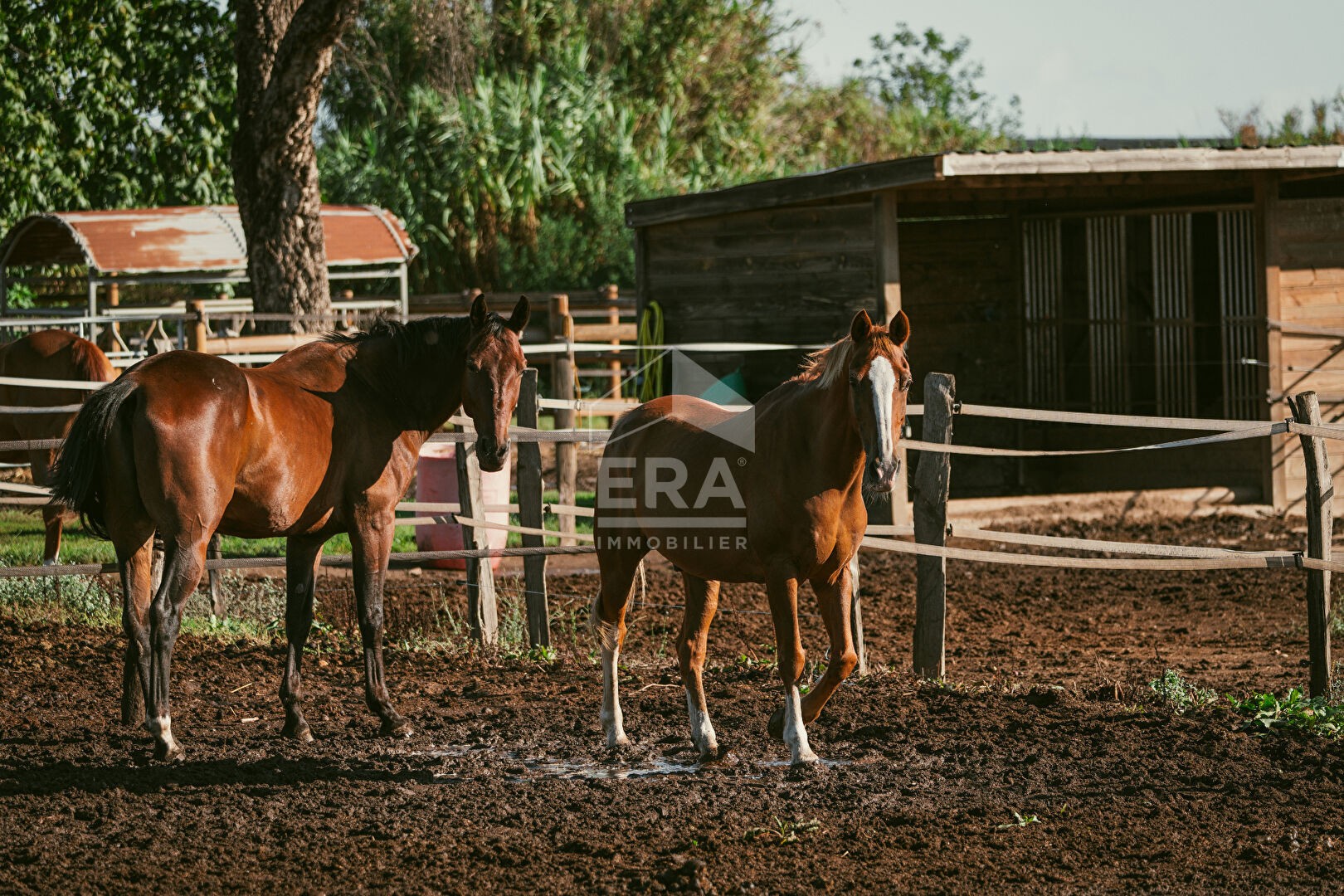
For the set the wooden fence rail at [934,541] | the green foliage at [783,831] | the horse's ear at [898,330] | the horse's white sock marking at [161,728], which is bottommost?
the green foliage at [783,831]

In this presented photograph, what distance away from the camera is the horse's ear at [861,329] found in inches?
181

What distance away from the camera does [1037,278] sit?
13.7 meters

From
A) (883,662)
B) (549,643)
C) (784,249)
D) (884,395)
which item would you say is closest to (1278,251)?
(784,249)

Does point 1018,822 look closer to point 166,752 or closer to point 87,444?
point 166,752

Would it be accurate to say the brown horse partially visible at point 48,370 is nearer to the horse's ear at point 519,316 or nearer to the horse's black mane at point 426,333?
the horse's black mane at point 426,333

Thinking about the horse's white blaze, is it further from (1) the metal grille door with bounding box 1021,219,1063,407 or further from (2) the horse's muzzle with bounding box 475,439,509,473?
(1) the metal grille door with bounding box 1021,219,1063,407

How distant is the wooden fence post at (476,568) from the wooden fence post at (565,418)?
0.55 metres

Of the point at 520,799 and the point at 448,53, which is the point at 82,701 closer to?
the point at 520,799

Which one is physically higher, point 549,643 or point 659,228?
point 659,228

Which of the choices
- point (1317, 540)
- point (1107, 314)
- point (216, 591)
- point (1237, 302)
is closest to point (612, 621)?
point (1317, 540)

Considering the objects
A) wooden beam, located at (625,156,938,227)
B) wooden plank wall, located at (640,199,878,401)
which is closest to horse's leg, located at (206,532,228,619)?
wooden plank wall, located at (640,199,878,401)

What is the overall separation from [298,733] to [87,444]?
1.43 m

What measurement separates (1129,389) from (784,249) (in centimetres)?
411

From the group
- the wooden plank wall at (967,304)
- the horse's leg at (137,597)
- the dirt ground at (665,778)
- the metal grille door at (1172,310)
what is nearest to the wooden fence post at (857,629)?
the dirt ground at (665,778)
